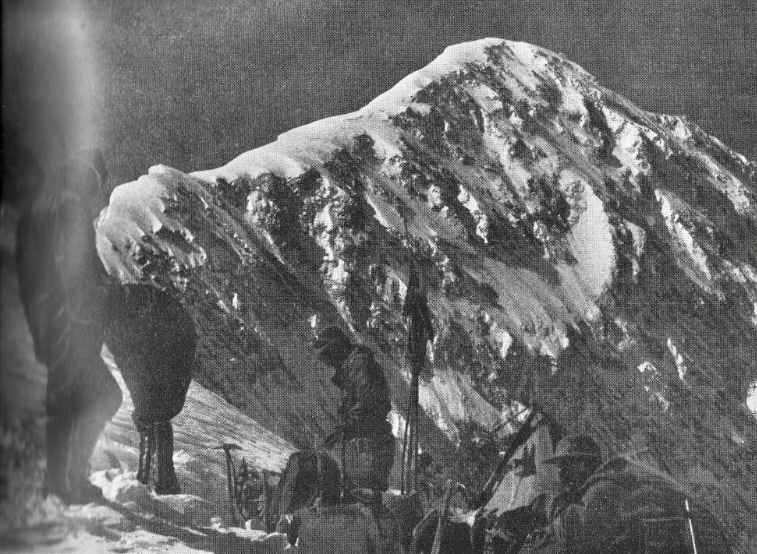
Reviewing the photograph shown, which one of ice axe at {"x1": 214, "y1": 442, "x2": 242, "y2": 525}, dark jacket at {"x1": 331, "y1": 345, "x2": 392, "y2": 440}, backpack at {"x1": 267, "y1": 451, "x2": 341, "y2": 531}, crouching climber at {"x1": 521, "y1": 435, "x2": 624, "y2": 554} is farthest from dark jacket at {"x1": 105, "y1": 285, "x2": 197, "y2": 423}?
crouching climber at {"x1": 521, "y1": 435, "x2": 624, "y2": 554}

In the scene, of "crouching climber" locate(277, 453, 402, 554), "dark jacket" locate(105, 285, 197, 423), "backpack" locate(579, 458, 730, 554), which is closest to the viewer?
"backpack" locate(579, 458, 730, 554)

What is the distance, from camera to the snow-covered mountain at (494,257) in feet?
19.2

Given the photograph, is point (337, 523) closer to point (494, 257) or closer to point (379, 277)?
point (379, 277)

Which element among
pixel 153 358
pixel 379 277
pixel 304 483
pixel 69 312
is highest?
pixel 379 277

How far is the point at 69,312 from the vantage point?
622cm

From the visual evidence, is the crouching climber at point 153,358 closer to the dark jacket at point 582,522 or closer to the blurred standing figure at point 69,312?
the blurred standing figure at point 69,312

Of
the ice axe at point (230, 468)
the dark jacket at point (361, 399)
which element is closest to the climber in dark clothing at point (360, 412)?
the dark jacket at point (361, 399)

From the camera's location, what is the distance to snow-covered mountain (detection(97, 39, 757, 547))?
586cm

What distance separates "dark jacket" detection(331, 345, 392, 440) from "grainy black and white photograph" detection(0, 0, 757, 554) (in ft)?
0.06

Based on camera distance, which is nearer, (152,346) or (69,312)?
(152,346)

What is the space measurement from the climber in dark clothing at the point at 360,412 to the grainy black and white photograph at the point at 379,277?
19 millimetres

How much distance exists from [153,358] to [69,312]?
0.67 metres

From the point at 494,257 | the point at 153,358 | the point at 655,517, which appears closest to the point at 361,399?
the point at 494,257

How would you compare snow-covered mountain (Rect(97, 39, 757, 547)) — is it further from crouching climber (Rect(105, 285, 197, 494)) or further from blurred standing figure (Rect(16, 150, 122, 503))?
blurred standing figure (Rect(16, 150, 122, 503))
